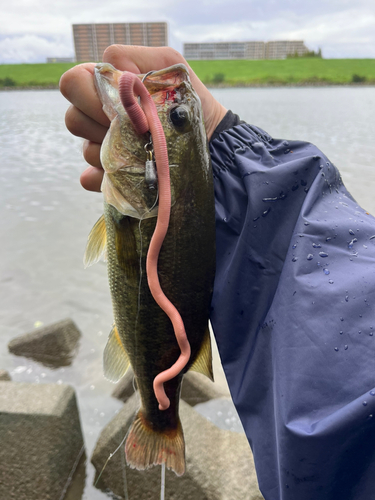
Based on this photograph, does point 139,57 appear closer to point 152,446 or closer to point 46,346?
point 152,446

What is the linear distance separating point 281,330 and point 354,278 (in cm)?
29

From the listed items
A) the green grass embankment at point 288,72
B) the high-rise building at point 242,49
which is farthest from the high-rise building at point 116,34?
the high-rise building at point 242,49

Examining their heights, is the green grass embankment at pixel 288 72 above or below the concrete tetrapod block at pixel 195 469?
below

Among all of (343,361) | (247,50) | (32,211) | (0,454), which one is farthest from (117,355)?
(247,50)

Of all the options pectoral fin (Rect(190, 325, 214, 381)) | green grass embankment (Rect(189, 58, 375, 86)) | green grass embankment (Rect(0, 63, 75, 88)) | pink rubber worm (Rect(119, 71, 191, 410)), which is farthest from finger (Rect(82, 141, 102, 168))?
green grass embankment (Rect(189, 58, 375, 86))

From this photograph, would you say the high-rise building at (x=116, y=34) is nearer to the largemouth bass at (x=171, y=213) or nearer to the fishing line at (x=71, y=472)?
the fishing line at (x=71, y=472)

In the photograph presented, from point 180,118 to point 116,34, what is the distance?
8650cm

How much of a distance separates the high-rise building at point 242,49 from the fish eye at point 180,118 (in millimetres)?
150147

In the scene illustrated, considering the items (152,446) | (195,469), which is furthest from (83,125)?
(195,469)

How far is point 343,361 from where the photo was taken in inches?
40.0

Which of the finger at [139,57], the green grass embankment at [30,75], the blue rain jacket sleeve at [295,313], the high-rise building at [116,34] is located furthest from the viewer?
the high-rise building at [116,34]

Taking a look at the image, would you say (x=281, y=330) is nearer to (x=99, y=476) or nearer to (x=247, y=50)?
(x=99, y=476)

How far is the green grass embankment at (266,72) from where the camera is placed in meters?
62.8

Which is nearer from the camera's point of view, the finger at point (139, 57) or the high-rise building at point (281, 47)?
the finger at point (139, 57)
